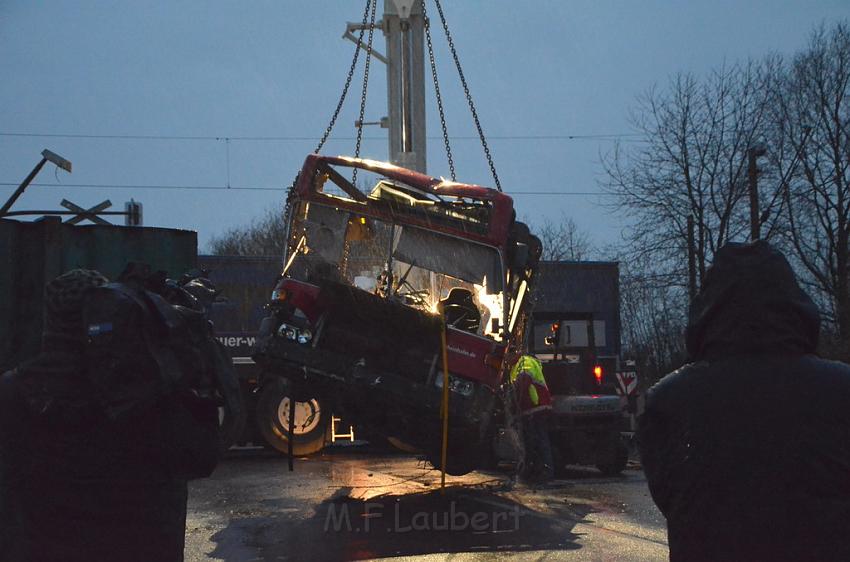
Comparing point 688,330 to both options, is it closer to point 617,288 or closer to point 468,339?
point 468,339

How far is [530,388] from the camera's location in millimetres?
12500

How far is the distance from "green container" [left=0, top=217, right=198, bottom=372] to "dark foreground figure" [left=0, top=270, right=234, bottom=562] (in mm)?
5839

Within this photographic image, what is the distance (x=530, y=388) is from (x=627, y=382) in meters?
7.70

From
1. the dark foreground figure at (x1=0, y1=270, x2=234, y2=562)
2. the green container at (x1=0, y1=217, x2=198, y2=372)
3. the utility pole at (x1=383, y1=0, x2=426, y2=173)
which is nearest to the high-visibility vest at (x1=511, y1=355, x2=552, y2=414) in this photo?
the utility pole at (x1=383, y1=0, x2=426, y2=173)

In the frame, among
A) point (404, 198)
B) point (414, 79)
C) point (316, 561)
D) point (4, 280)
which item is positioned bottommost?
point (316, 561)

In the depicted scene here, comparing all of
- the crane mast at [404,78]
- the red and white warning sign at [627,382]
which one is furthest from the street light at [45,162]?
the red and white warning sign at [627,382]

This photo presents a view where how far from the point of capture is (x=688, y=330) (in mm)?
2865

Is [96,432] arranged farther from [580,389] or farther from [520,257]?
[580,389]

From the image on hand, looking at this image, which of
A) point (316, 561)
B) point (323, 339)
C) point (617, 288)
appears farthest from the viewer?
point (617, 288)

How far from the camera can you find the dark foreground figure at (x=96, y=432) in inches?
111

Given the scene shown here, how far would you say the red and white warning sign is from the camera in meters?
19.1

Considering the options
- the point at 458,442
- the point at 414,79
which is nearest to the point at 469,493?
the point at 458,442

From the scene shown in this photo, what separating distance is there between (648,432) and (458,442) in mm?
7446

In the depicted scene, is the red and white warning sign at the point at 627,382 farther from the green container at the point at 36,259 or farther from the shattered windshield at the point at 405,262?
the green container at the point at 36,259
